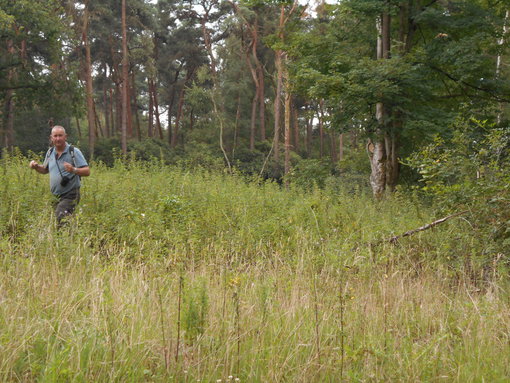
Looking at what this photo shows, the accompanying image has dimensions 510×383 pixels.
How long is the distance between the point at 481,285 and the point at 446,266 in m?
0.68

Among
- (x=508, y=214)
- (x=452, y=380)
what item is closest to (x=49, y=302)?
(x=452, y=380)

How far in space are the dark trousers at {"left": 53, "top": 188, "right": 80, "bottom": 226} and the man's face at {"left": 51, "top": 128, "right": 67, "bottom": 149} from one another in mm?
664

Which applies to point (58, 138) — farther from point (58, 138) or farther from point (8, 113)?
point (8, 113)

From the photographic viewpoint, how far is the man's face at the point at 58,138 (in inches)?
248

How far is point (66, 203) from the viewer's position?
6.39m

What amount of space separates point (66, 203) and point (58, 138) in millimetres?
902

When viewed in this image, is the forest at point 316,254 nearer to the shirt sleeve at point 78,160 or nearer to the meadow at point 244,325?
the meadow at point 244,325

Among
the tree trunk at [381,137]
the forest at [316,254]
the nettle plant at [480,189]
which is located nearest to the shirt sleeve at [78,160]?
the forest at [316,254]

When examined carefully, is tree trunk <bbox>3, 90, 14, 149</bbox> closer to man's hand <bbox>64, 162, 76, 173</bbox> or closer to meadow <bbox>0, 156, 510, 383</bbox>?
man's hand <bbox>64, 162, 76, 173</bbox>

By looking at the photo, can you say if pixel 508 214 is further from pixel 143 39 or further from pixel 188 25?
pixel 188 25

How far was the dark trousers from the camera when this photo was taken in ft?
20.5

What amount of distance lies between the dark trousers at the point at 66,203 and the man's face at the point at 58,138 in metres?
0.66

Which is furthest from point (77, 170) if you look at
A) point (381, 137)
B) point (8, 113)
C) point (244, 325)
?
point (8, 113)

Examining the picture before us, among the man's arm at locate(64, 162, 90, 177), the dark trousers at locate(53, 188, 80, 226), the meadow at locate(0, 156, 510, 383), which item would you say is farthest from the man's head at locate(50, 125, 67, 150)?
the meadow at locate(0, 156, 510, 383)
